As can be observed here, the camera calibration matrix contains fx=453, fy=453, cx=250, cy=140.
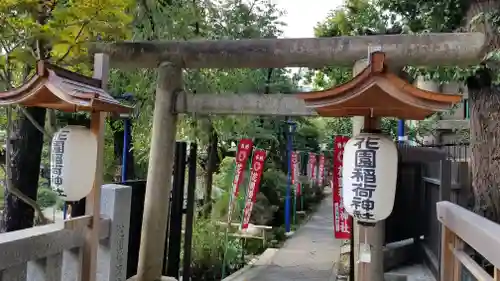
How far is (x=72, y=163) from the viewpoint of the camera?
149 inches

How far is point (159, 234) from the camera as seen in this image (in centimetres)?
603

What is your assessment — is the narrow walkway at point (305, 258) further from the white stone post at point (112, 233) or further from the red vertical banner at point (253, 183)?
the white stone post at point (112, 233)

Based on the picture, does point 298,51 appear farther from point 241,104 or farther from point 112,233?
point 112,233

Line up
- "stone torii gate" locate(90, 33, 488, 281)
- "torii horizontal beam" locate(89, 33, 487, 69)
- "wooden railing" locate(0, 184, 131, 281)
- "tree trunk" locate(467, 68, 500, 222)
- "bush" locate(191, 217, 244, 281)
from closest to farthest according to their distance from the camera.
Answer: "wooden railing" locate(0, 184, 131, 281), "torii horizontal beam" locate(89, 33, 487, 69), "stone torii gate" locate(90, 33, 488, 281), "tree trunk" locate(467, 68, 500, 222), "bush" locate(191, 217, 244, 281)

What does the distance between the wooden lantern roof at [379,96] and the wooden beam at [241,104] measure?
2.31m

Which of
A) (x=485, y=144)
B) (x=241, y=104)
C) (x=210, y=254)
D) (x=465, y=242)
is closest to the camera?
(x=465, y=242)

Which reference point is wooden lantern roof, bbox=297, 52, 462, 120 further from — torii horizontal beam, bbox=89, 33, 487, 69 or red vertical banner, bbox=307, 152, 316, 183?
red vertical banner, bbox=307, 152, 316, 183

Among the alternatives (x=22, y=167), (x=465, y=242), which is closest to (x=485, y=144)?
(x=465, y=242)

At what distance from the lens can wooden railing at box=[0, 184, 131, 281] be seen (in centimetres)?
290

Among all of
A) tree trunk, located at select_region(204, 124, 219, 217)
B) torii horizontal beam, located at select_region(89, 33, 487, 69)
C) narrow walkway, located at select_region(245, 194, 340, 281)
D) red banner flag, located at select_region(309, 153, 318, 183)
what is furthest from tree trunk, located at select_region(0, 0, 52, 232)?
red banner flag, located at select_region(309, 153, 318, 183)

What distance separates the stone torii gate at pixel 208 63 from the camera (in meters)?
5.36

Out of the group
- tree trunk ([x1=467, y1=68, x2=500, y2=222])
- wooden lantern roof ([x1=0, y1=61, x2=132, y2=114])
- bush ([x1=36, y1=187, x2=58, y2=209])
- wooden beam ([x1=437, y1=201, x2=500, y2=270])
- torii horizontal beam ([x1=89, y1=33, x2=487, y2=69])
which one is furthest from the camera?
bush ([x1=36, y1=187, x2=58, y2=209])

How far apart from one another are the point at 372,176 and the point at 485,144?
3193mm

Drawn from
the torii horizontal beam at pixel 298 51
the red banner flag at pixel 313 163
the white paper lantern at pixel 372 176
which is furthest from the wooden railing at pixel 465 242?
the red banner flag at pixel 313 163
